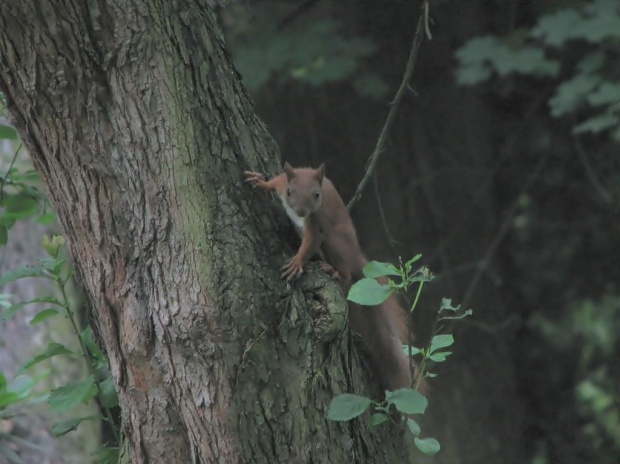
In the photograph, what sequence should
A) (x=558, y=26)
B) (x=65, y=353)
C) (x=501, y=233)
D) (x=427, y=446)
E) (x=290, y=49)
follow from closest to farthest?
(x=427, y=446)
(x=65, y=353)
(x=558, y=26)
(x=290, y=49)
(x=501, y=233)

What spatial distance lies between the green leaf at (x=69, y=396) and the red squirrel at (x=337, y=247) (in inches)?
25.7

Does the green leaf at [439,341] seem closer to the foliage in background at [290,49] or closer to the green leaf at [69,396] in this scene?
the green leaf at [69,396]

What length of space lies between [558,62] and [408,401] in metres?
2.73

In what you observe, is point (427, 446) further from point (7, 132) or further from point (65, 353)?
point (7, 132)

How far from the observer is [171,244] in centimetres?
202

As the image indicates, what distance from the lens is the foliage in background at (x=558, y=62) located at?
384cm

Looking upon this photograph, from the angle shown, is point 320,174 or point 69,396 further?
point 320,174

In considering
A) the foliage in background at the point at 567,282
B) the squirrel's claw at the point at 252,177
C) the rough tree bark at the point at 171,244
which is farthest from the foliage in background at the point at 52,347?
the foliage in background at the point at 567,282

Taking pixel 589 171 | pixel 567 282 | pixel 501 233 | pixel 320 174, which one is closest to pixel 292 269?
pixel 320 174

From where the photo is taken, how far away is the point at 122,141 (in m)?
2.05

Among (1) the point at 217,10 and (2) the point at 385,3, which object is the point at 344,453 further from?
(2) the point at 385,3

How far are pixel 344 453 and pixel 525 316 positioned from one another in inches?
157

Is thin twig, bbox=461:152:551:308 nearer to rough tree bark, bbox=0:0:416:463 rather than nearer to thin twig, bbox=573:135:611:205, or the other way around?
thin twig, bbox=573:135:611:205

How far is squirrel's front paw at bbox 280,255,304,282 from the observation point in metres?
2.08
